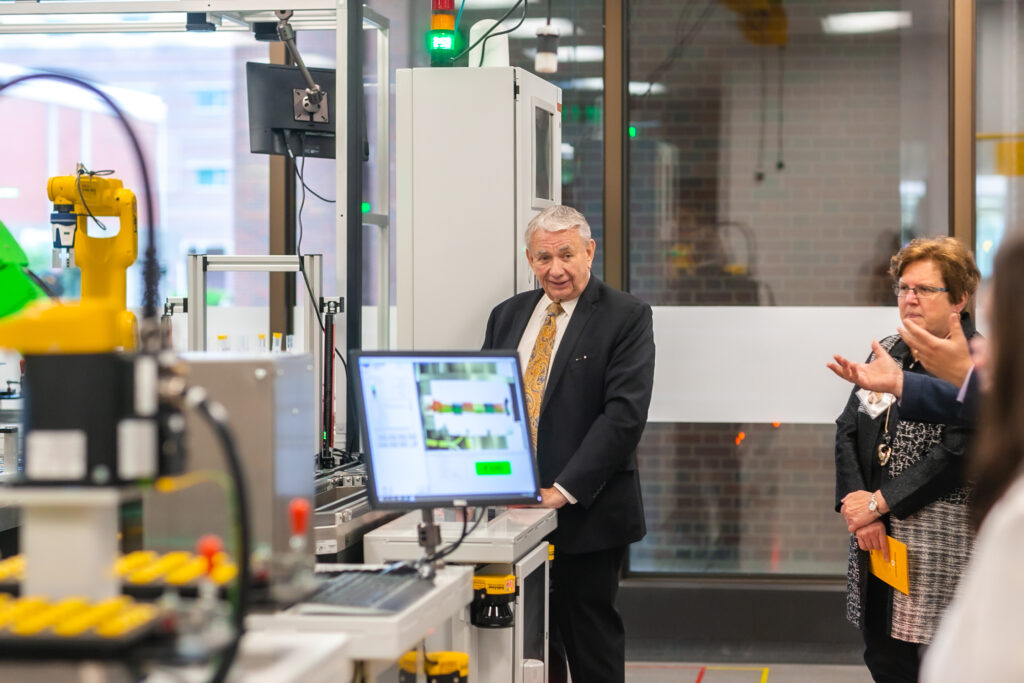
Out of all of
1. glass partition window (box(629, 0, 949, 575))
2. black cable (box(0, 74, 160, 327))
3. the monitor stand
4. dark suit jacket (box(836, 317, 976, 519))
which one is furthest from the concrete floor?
black cable (box(0, 74, 160, 327))

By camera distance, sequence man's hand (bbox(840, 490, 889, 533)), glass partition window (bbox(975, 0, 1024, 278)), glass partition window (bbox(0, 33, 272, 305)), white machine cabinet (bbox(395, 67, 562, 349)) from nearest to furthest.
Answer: man's hand (bbox(840, 490, 889, 533)), white machine cabinet (bbox(395, 67, 562, 349)), glass partition window (bbox(975, 0, 1024, 278)), glass partition window (bbox(0, 33, 272, 305))

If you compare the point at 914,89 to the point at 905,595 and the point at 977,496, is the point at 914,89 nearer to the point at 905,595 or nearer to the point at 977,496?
the point at 905,595

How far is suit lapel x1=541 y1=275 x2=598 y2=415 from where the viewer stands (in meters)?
3.23

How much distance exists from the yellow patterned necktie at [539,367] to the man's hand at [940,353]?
3.37 feet

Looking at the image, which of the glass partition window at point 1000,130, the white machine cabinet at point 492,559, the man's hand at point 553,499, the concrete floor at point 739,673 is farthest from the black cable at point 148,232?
the glass partition window at point 1000,130

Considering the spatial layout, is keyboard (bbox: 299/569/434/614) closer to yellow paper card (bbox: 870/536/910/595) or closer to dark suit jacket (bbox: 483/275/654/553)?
dark suit jacket (bbox: 483/275/654/553)

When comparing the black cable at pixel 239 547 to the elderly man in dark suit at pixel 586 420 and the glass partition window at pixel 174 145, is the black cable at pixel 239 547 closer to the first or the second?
the elderly man in dark suit at pixel 586 420

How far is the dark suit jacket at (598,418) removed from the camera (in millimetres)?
3135

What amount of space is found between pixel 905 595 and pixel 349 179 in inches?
80.5

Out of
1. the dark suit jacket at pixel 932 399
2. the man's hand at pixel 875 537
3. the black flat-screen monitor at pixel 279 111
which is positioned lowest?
the man's hand at pixel 875 537

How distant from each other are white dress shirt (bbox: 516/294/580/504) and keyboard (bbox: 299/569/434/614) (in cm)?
120

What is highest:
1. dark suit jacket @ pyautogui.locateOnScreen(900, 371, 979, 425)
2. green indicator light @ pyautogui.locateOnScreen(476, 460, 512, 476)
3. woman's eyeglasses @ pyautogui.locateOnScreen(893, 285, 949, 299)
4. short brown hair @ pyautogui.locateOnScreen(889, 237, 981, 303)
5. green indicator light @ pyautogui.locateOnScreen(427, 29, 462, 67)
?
green indicator light @ pyautogui.locateOnScreen(427, 29, 462, 67)

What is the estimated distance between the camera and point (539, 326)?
11.0ft

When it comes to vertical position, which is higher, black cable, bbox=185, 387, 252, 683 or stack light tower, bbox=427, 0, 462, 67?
stack light tower, bbox=427, 0, 462, 67
